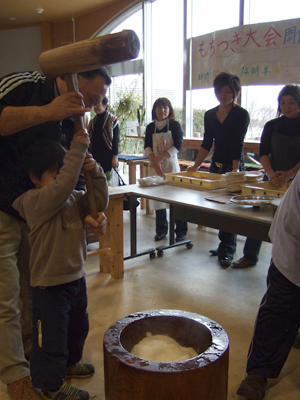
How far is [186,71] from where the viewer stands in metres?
5.88

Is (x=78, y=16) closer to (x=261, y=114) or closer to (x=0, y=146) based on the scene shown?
(x=261, y=114)

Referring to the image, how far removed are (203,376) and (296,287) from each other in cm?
69

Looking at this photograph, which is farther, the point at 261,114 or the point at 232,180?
the point at 261,114

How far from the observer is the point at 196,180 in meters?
3.03

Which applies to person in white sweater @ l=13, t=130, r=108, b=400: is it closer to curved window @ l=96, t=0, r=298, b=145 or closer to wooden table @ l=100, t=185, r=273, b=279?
wooden table @ l=100, t=185, r=273, b=279

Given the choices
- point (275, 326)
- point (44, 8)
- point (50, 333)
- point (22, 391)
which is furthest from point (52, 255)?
point (44, 8)

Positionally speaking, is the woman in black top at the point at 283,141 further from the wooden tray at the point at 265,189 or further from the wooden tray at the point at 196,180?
the wooden tray at the point at 196,180

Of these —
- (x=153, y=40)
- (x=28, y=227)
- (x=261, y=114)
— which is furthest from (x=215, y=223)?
(x=153, y=40)

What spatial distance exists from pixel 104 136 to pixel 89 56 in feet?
9.29

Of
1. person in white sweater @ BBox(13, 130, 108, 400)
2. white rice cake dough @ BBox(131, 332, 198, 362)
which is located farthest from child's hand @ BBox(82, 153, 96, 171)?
white rice cake dough @ BBox(131, 332, 198, 362)

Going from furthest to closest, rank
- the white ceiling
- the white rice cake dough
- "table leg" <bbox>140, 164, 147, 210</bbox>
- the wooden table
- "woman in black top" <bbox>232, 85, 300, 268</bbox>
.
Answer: the white ceiling
"table leg" <bbox>140, 164, 147, 210</bbox>
"woman in black top" <bbox>232, 85, 300, 268</bbox>
the wooden table
the white rice cake dough

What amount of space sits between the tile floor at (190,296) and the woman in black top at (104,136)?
1022 mm

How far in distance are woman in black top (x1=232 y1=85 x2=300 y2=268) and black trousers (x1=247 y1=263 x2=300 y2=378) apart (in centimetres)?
118

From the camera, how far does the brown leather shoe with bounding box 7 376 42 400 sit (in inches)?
66.1
